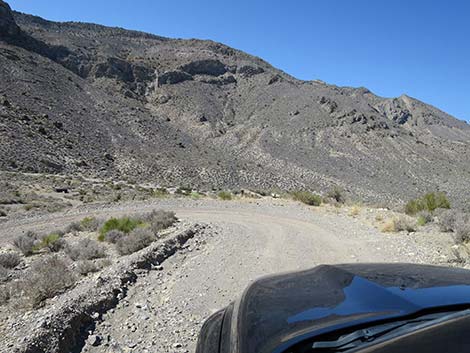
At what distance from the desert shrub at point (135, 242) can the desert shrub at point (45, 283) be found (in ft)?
8.37

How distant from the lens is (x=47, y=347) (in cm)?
491

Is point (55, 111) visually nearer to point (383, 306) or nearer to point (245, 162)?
point (245, 162)

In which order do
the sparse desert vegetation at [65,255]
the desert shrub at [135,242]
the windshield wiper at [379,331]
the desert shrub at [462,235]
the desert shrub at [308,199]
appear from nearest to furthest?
the windshield wiper at [379,331] < the sparse desert vegetation at [65,255] < the desert shrub at [135,242] < the desert shrub at [462,235] < the desert shrub at [308,199]

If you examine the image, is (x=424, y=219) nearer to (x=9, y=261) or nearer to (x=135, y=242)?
(x=135, y=242)

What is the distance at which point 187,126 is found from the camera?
80125 millimetres

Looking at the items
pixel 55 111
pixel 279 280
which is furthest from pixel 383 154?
pixel 279 280

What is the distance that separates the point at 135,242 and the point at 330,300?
347 inches

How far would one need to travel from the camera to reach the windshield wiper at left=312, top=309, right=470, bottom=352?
6.29 feet

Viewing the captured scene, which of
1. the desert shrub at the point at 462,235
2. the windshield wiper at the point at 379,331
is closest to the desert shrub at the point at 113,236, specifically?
the desert shrub at the point at 462,235

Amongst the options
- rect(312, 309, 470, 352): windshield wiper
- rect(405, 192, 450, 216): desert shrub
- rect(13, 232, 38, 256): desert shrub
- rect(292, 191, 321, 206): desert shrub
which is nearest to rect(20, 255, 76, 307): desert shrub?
rect(13, 232, 38, 256): desert shrub

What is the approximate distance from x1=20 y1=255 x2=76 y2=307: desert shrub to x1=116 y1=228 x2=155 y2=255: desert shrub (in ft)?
8.37

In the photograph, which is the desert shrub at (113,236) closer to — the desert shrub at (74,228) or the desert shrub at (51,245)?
the desert shrub at (51,245)

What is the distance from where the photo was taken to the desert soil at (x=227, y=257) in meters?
5.76

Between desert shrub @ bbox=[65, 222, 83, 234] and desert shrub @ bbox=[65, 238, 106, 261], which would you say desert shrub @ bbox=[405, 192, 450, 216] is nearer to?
desert shrub @ bbox=[65, 238, 106, 261]
